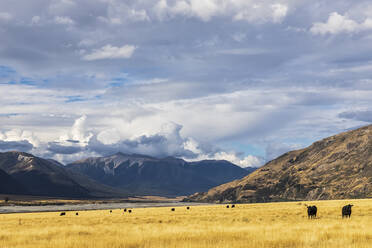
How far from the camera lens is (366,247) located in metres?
15.5

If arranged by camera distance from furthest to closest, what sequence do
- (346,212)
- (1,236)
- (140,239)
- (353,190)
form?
(353,190)
(346,212)
(1,236)
(140,239)

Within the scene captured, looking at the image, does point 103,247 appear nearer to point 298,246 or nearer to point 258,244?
point 258,244

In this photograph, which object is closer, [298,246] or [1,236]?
[298,246]

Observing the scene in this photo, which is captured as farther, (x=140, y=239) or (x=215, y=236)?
(x=215, y=236)

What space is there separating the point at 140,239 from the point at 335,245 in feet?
28.6

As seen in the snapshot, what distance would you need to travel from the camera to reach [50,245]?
701 inches

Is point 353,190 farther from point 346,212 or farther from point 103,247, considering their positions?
point 103,247

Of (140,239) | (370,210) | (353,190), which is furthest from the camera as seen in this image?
(353,190)

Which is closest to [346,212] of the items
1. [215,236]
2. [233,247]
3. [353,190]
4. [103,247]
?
[215,236]

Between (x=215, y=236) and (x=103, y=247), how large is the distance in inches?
241

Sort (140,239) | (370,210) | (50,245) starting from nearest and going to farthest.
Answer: (50,245), (140,239), (370,210)

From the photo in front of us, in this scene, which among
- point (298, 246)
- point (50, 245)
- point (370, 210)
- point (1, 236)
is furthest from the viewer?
point (370, 210)

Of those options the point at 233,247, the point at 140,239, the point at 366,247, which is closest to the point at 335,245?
the point at 366,247

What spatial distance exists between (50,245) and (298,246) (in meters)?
10.8
